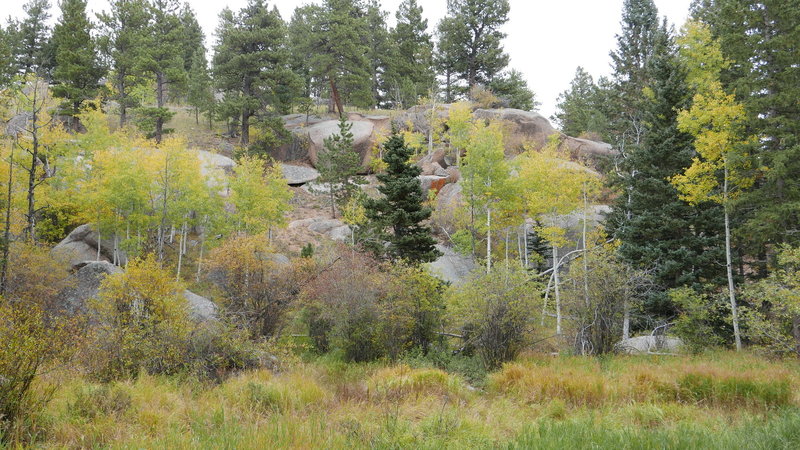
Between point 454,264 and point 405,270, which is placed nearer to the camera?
point 405,270

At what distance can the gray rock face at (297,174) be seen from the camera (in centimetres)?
4127

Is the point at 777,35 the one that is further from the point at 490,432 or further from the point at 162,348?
the point at 162,348

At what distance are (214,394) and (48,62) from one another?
58936mm

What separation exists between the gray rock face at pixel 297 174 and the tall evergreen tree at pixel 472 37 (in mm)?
19357

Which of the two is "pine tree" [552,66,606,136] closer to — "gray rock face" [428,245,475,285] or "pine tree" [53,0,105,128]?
"gray rock face" [428,245,475,285]

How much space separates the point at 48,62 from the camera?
48969 millimetres

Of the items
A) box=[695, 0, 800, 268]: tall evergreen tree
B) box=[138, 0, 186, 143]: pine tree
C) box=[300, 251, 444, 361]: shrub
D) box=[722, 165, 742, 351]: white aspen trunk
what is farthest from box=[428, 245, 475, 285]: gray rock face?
box=[138, 0, 186, 143]: pine tree

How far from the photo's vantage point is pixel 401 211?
20141 mm

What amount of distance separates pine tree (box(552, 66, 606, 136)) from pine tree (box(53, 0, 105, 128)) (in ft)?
151

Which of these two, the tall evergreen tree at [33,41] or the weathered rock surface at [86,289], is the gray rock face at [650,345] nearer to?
the weathered rock surface at [86,289]

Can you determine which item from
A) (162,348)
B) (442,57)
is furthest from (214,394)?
(442,57)

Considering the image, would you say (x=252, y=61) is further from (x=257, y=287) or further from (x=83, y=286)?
(x=257, y=287)

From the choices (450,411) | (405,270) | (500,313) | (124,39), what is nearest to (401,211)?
(405,270)

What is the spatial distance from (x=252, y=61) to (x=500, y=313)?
115 ft
